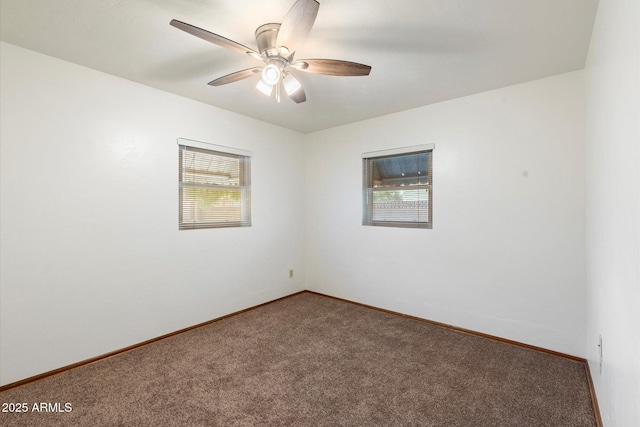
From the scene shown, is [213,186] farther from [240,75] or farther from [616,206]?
[616,206]

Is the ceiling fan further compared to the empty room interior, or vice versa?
the empty room interior

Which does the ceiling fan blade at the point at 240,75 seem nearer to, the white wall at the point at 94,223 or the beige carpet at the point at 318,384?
the white wall at the point at 94,223

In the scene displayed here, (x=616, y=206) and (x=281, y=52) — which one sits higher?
(x=281, y=52)

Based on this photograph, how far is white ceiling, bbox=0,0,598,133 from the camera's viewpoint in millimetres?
1691

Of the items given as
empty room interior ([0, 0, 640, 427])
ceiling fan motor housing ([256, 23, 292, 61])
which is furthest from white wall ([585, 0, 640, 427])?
ceiling fan motor housing ([256, 23, 292, 61])

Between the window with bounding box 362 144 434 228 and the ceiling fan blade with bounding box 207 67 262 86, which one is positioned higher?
the ceiling fan blade with bounding box 207 67 262 86

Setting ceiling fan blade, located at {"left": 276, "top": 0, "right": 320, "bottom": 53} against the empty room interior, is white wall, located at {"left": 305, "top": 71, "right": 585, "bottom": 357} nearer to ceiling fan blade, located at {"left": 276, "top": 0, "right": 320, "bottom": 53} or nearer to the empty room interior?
the empty room interior

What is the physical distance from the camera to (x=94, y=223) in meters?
2.46

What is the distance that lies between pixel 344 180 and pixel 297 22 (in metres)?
2.59

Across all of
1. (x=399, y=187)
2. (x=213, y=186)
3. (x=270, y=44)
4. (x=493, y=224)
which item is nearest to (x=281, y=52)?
(x=270, y=44)

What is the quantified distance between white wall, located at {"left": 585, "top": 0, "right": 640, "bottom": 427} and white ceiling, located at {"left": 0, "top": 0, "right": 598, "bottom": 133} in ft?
1.10

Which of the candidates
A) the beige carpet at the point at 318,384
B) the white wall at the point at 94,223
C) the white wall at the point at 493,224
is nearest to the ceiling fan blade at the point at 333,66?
the white wall at the point at 493,224

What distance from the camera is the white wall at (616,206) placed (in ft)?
3.35

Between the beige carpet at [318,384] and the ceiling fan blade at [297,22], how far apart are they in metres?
2.24
